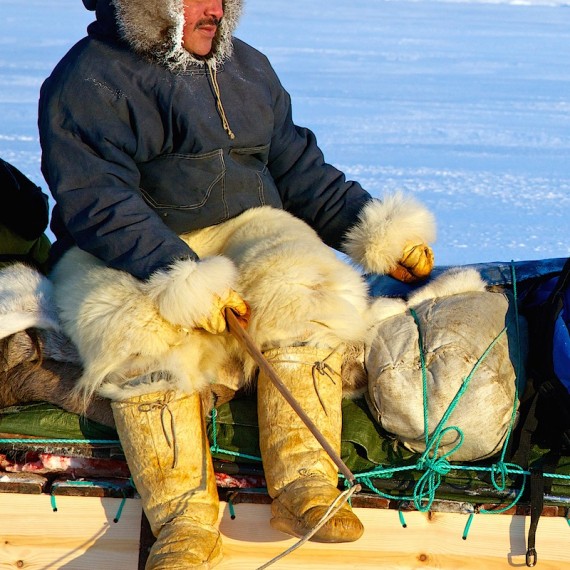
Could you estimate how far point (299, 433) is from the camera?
1.98 m

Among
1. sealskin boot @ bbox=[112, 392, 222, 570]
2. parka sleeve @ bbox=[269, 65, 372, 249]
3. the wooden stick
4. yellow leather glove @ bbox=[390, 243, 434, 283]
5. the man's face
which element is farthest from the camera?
parka sleeve @ bbox=[269, 65, 372, 249]

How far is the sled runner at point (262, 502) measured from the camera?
2049 millimetres

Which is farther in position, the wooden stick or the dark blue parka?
the dark blue parka

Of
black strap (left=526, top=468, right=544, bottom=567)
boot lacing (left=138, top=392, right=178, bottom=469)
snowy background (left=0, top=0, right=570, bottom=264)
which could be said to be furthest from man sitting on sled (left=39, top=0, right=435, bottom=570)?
snowy background (left=0, top=0, right=570, bottom=264)

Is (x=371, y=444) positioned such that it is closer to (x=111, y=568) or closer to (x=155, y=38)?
(x=111, y=568)

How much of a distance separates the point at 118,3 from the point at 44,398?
2.94ft

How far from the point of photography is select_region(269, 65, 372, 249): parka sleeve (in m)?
2.53

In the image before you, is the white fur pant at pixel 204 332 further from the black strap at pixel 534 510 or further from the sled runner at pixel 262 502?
the black strap at pixel 534 510

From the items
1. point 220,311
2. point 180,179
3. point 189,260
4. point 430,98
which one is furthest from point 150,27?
point 430,98

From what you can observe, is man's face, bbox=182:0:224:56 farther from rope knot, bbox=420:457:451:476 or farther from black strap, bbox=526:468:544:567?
black strap, bbox=526:468:544:567

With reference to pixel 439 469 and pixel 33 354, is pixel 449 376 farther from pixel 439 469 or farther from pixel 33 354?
pixel 33 354

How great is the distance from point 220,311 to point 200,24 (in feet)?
2.36

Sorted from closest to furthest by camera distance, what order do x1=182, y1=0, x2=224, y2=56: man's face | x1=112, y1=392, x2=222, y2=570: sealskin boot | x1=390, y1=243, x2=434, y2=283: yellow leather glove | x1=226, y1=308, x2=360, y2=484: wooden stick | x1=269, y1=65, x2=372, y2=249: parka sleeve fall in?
x1=226, y1=308, x2=360, y2=484: wooden stick < x1=112, y1=392, x2=222, y2=570: sealskin boot < x1=182, y1=0, x2=224, y2=56: man's face < x1=390, y1=243, x2=434, y2=283: yellow leather glove < x1=269, y1=65, x2=372, y2=249: parka sleeve

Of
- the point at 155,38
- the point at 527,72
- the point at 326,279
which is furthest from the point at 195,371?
the point at 527,72
